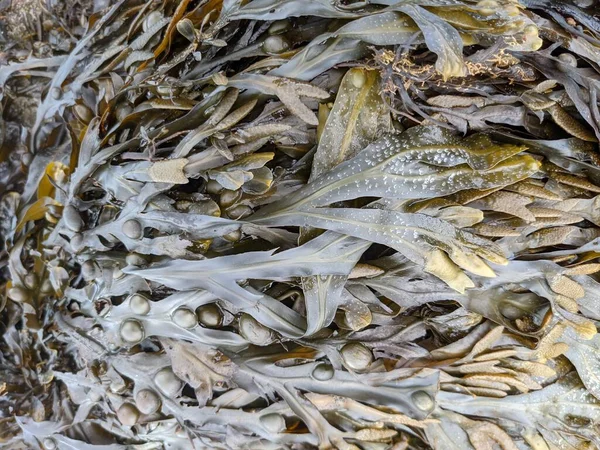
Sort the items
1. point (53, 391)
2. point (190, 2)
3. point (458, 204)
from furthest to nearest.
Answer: point (53, 391)
point (190, 2)
point (458, 204)

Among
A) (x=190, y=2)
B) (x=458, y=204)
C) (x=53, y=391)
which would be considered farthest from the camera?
(x=53, y=391)

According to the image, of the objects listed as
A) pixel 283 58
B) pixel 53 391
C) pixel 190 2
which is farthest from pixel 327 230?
pixel 53 391

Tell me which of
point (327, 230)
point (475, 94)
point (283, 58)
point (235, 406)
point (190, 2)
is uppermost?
point (190, 2)

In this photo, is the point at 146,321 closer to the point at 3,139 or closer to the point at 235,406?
the point at 235,406

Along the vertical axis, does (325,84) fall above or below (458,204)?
above

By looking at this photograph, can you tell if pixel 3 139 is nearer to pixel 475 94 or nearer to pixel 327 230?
pixel 327 230

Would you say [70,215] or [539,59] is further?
[70,215]
